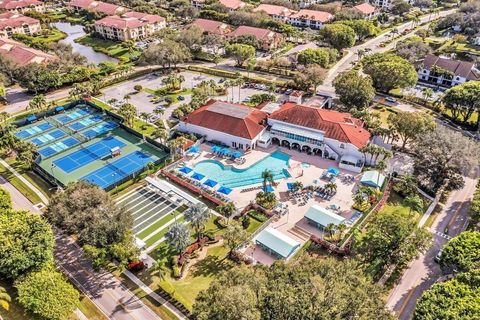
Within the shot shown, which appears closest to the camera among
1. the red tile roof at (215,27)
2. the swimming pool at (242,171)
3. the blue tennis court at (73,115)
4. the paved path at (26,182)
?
the paved path at (26,182)

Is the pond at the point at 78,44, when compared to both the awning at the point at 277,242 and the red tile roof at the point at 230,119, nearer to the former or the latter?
the red tile roof at the point at 230,119

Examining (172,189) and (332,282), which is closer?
(332,282)

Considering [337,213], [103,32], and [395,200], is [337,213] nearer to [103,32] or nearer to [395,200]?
[395,200]

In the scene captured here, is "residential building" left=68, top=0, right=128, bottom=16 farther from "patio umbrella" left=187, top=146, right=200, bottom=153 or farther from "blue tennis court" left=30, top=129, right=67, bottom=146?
"patio umbrella" left=187, top=146, right=200, bottom=153

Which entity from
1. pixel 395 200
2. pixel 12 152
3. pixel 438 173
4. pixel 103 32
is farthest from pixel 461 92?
pixel 103 32

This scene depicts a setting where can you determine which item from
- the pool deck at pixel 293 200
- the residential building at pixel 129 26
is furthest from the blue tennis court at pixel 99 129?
the residential building at pixel 129 26

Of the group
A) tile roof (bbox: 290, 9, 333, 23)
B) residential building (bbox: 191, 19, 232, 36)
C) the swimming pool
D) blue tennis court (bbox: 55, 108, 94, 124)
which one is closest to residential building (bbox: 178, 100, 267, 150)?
the swimming pool
